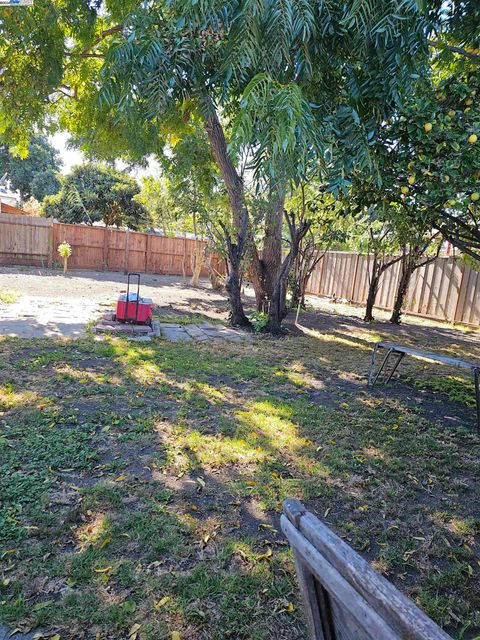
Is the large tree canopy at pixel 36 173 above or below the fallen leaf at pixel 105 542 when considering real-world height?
above

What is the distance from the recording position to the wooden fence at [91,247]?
14562 mm

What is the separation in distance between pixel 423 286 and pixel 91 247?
1225 centimetres

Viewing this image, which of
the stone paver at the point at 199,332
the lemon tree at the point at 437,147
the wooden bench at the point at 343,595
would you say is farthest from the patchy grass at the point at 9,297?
the wooden bench at the point at 343,595

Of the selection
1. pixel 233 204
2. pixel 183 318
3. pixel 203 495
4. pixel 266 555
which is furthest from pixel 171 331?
pixel 266 555

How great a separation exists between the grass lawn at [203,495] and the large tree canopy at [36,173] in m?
27.1

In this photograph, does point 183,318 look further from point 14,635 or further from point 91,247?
point 91,247

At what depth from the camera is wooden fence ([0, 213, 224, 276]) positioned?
14562 millimetres

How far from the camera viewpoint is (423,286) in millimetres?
12039

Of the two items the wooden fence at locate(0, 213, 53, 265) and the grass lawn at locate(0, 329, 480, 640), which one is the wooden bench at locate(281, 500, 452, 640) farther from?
the wooden fence at locate(0, 213, 53, 265)

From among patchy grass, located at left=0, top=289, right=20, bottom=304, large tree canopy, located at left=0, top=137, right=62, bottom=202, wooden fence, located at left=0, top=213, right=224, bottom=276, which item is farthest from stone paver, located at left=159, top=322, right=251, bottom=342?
large tree canopy, located at left=0, top=137, right=62, bottom=202

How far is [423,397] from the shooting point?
4828 millimetres

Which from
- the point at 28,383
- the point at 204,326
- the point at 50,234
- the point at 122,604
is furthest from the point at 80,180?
the point at 122,604

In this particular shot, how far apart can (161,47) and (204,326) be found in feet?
18.2

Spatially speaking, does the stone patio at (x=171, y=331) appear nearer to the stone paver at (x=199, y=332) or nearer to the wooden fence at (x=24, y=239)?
the stone paver at (x=199, y=332)
